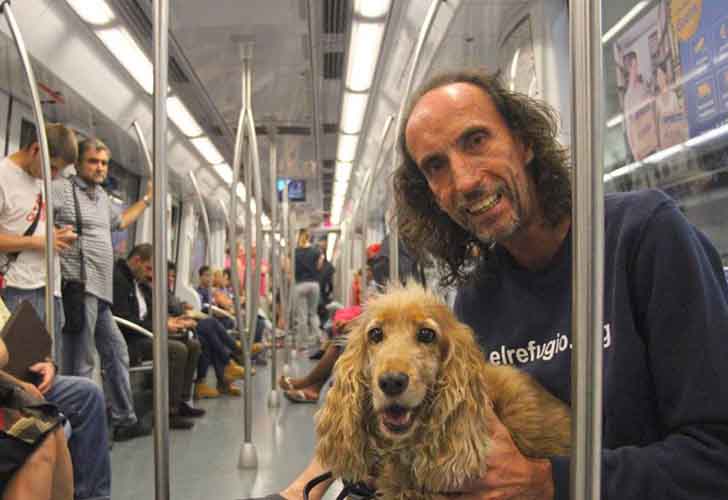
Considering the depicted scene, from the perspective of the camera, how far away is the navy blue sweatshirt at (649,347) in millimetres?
743

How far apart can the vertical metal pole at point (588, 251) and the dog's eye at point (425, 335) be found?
371 mm

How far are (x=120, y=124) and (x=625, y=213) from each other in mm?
2676

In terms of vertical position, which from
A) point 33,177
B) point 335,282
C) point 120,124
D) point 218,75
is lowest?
point 335,282

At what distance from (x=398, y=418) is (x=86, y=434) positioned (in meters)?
1.56

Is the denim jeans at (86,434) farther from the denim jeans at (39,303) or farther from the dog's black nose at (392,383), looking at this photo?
the dog's black nose at (392,383)

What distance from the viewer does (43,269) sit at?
2.32m

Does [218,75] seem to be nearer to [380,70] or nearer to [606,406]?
[380,70]

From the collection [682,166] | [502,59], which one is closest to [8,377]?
[682,166]

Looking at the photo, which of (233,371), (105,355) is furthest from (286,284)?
(105,355)

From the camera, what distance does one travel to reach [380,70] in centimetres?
338

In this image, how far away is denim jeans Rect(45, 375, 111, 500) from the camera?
1970 mm

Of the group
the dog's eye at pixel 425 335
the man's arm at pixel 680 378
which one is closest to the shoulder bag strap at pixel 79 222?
the dog's eye at pixel 425 335

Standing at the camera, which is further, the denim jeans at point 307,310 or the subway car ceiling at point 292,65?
the denim jeans at point 307,310

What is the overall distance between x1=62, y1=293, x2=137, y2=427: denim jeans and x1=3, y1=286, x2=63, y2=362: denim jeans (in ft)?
0.37
